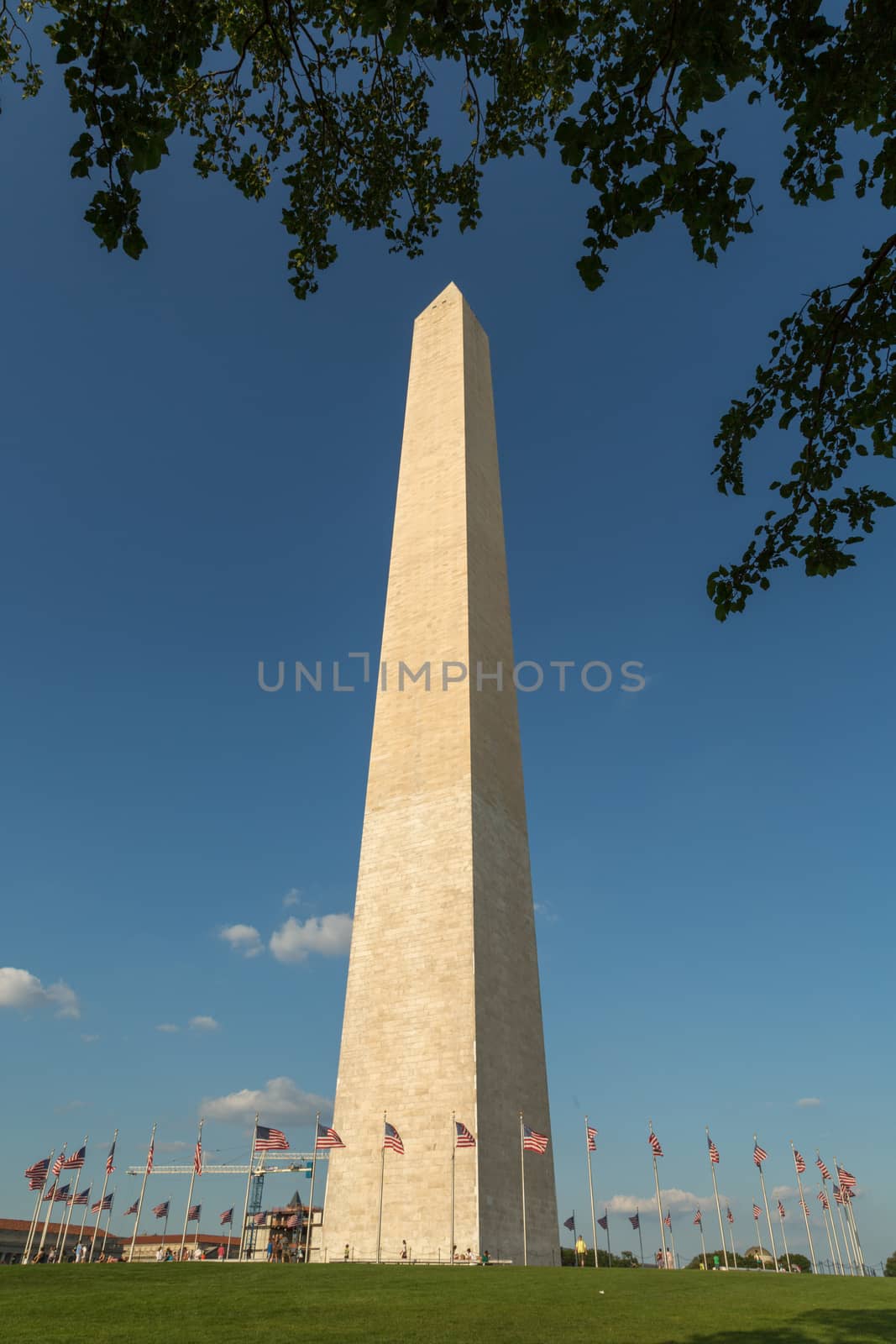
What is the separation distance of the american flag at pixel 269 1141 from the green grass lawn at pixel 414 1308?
459 centimetres

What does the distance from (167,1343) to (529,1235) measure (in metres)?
16.1

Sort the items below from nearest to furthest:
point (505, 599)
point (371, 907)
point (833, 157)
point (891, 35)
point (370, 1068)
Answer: point (891, 35)
point (833, 157)
point (370, 1068)
point (371, 907)
point (505, 599)

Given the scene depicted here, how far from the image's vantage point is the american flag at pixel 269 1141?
A: 24453 millimetres

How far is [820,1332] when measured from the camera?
12148 mm

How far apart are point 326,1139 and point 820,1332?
14.5 m

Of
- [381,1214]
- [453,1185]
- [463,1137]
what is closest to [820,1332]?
[463,1137]

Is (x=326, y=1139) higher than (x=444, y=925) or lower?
lower

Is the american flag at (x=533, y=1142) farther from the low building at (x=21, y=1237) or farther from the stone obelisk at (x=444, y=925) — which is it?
the low building at (x=21, y=1237)

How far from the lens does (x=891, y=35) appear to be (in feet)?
22.7

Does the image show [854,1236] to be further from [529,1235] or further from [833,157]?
[833,157]

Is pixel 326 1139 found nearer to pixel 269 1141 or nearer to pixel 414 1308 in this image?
pixel 269 1141

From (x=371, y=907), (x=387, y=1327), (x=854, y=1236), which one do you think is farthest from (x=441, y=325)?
(x=854, y=1236)

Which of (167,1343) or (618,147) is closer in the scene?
(618,147)

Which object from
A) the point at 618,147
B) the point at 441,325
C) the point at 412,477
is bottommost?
the point at 618,147
